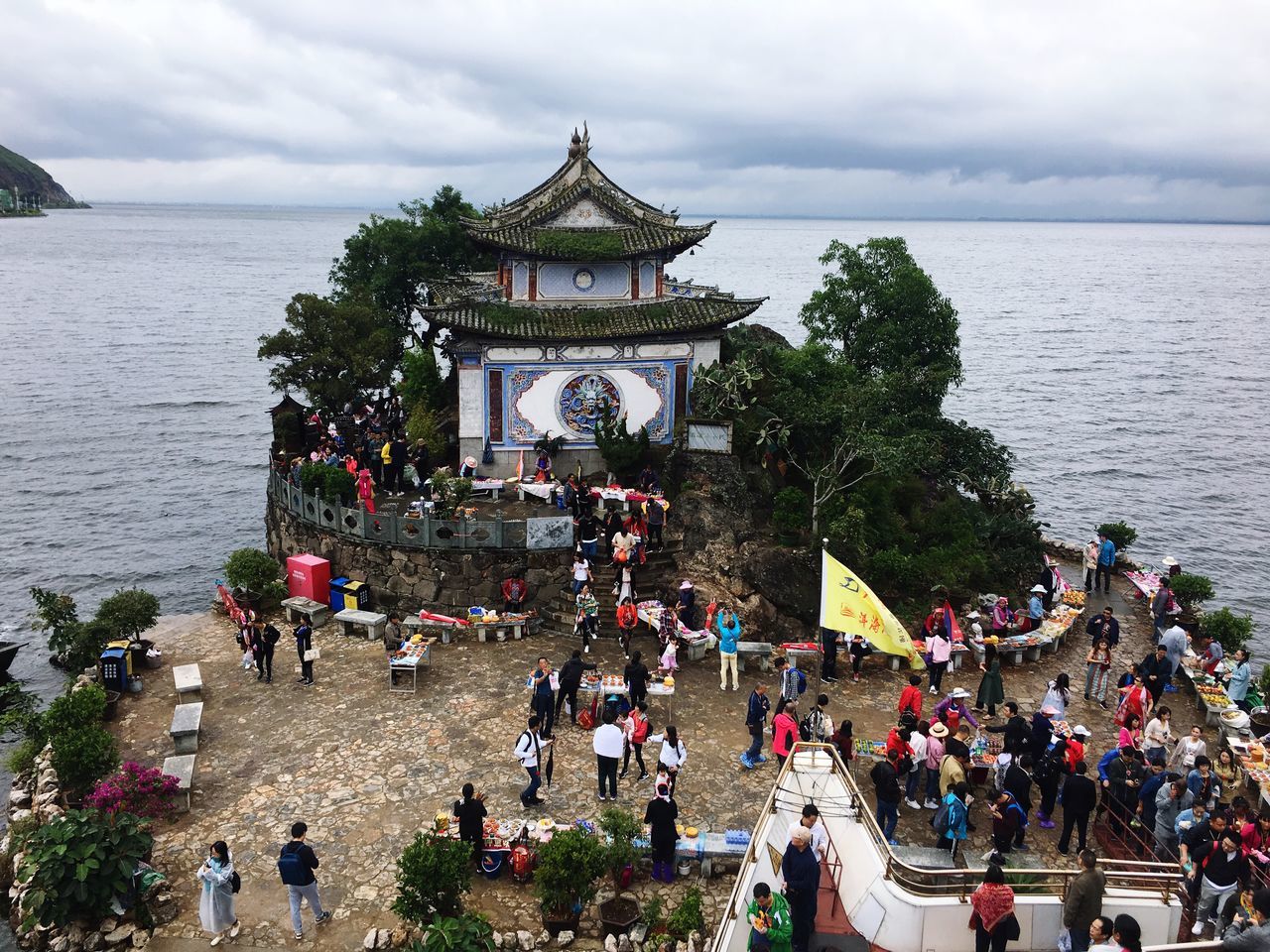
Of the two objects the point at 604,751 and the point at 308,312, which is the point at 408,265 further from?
the point at 604,751

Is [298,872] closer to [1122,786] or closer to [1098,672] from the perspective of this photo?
[1122,786]

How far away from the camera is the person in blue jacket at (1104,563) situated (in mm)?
27109

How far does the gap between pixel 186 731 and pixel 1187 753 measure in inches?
706

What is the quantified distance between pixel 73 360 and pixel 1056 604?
7819 cm

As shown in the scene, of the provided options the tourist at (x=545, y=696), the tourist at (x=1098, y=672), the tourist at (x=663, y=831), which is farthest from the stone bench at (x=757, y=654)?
the tourist at (x=663, y=831)

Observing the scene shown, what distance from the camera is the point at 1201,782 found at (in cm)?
1443

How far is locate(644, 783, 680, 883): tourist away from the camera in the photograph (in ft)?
45.2

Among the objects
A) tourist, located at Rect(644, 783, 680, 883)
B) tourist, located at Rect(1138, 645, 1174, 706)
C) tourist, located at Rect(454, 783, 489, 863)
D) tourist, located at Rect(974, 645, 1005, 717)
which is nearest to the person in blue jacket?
tourist, located at Rect(1138, 645, 1174, 706)

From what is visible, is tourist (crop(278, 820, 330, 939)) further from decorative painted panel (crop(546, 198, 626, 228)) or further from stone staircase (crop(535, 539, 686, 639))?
decorative painted panel (crop(546, 198, 626, 228))

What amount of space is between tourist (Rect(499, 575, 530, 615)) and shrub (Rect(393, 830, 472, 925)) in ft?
35.5

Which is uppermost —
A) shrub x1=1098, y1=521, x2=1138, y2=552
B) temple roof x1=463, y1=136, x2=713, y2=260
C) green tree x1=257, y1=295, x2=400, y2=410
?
temple roof x1=463, y1=136, x2=713, y2=260

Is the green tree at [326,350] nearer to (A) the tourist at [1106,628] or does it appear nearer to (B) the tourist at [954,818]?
(A) the tourist at [1106,628]

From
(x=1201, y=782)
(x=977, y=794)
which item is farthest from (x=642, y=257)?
(x=1201, y=782)

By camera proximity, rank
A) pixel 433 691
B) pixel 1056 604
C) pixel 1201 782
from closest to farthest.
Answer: pixel 1201 782, pixel 433 691, pixel 1056 604
